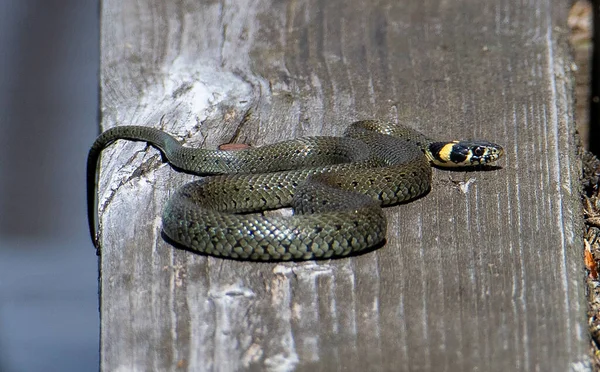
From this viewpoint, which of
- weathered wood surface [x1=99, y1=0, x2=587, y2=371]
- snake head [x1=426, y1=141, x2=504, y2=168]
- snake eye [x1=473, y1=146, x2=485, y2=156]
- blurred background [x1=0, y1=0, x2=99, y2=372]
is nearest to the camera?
weathered wood surface [x1=99, y1=0, x2=587, y2=371]

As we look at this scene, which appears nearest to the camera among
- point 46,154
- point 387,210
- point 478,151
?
point 387,210

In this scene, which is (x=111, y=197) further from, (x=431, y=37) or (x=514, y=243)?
(x=431, y=37)

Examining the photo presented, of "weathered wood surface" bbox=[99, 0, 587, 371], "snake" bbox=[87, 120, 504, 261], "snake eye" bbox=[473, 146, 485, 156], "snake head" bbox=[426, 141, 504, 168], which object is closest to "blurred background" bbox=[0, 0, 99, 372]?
"snake" bbox=[87, 120, 504, 261]

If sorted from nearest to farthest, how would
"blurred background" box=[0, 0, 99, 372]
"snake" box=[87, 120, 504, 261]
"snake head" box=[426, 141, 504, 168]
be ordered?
"snake" box=[87, 120, 504, 261]
"snake head" box=[426, 141, 504, 168]
"blurred background" box=[0, 0, 99, 372]

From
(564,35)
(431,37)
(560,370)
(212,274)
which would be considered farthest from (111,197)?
(564,35)

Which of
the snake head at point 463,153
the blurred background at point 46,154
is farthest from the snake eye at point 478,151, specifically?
the blurred background at point 46,154

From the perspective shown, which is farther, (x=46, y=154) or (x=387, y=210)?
(x=46, y=154)

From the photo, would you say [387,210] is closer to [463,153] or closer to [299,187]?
[299,187]

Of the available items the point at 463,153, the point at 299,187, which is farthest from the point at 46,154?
the point at 463,153

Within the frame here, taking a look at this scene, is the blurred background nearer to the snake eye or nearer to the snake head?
the snake head
